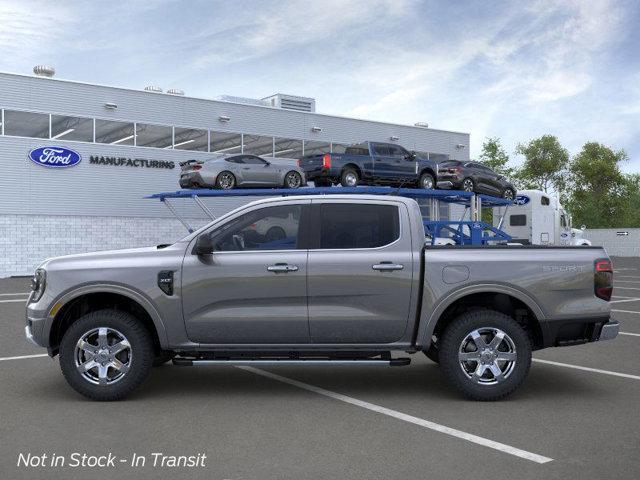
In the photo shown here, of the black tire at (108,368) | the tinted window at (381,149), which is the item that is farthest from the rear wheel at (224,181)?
the black tire at (108,368)

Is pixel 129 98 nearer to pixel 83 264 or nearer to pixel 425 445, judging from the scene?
pixel 83 264

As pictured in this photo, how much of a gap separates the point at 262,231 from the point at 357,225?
894 millimetres

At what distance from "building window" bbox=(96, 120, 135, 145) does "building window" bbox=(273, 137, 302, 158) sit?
7123 millimetres

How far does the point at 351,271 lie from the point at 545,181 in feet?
256

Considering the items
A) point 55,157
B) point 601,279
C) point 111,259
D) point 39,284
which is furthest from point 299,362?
point 55,157

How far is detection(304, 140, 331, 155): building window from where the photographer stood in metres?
35.2

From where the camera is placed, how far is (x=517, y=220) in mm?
30078

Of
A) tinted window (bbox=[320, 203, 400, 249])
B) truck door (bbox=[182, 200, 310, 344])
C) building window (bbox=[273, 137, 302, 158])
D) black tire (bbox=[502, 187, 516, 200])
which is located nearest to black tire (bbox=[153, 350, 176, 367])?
truck door (bbox=[182, 200, 310, 344])

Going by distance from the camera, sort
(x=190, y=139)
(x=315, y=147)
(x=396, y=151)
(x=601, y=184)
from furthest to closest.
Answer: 1. (x=601, y=184)
2. (x=315, y=147)
3. (x=190, y=139)
4. (x=396, y=151)

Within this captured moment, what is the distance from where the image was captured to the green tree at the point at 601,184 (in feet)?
250

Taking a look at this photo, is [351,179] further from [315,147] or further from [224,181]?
[315,147]

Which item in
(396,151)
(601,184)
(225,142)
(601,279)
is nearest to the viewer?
(601,279)

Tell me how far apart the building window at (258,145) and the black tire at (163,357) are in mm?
25993

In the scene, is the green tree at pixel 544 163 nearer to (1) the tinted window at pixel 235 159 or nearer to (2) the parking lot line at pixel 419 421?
(1) the tinted window at pixel 235 159
